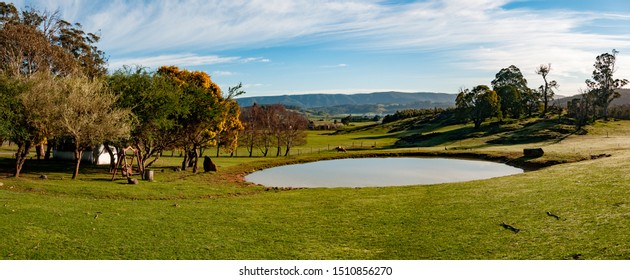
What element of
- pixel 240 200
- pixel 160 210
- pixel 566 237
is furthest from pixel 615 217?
pixel 160 210

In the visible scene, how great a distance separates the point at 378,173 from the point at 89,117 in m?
29.9

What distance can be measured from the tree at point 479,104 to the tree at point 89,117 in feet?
288

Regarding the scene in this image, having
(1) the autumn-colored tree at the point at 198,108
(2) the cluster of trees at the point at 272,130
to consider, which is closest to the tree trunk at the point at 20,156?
(1) the autumn-colored tree at the point at 198,108

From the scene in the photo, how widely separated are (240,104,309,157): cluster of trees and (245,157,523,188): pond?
83.3ft

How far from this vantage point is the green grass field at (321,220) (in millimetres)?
17016

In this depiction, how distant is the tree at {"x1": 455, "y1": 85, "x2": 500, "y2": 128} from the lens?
104m

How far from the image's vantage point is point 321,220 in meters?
22.9

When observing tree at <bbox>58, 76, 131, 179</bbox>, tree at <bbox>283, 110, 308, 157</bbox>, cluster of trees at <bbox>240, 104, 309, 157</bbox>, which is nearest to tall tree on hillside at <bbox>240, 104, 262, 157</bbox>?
cluster of trees at <bbox>240, 104, 309, 157</bbox>

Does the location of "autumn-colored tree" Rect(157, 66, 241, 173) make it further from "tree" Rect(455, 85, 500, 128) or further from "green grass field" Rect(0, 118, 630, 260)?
"tree" Rect(455, 85, 500, 128)

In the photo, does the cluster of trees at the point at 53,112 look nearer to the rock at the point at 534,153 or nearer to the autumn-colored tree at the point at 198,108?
the autumn-colored tree at the point at 198,108

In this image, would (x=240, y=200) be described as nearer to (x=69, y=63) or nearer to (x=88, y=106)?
(x=88, y=106)

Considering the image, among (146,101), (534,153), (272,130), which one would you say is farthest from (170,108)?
(272,130)

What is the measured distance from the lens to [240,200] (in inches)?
1172

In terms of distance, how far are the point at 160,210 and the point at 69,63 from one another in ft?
141
